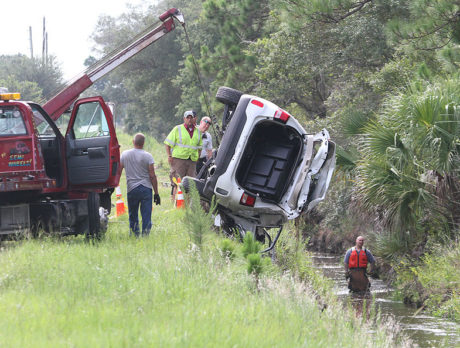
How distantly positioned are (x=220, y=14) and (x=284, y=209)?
75.8 ft

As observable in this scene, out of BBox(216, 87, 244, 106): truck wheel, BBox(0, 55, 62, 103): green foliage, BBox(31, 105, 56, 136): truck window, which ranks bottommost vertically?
BBox(31, 105, 56, 136): truck window

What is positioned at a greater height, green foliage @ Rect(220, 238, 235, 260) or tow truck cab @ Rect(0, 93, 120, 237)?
tow truck cab @ Rect(0, 93, 120, 237)

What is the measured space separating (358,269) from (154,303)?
32.5ft

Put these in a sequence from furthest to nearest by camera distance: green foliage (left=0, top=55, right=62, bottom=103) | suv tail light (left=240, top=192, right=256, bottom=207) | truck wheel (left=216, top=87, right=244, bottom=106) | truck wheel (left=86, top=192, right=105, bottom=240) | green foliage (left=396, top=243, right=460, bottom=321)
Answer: green foliage (left=0, top=55, right=62, bottom=103), green foliage (left=396, top=243, right=460, bottom=321), truck wheel (left=216, top=87, right=244, bottom=106), truck wheel (left=86, top=192, right=105, bottom=240), suv tail light (left=240, top=192, right=256, bottom=207)

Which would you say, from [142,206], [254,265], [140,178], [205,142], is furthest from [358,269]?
[254,265]

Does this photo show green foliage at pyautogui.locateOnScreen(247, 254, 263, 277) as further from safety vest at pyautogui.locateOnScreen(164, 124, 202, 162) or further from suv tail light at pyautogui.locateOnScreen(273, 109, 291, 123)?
safety vest at pyautogui.locateOnScreen(164, 124, 202, 162)

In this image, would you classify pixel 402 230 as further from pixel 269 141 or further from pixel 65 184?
pixel 65 184

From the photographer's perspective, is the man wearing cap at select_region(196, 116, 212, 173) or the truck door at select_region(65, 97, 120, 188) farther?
the man wearing cap at select_region(196, 116, 212, 173)

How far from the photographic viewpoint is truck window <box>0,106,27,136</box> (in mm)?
11680

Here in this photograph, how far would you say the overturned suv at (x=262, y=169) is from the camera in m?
12.2

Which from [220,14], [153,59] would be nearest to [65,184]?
[220,14]

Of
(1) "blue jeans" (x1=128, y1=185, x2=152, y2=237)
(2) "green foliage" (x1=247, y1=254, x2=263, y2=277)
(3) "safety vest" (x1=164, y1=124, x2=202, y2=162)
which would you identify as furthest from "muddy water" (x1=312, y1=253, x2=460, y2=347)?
(3) "safety vest" (x1=164, y1=124, x2=202, y2=162)

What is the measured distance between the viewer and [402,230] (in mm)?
16172

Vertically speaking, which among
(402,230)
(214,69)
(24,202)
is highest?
(214,69)
